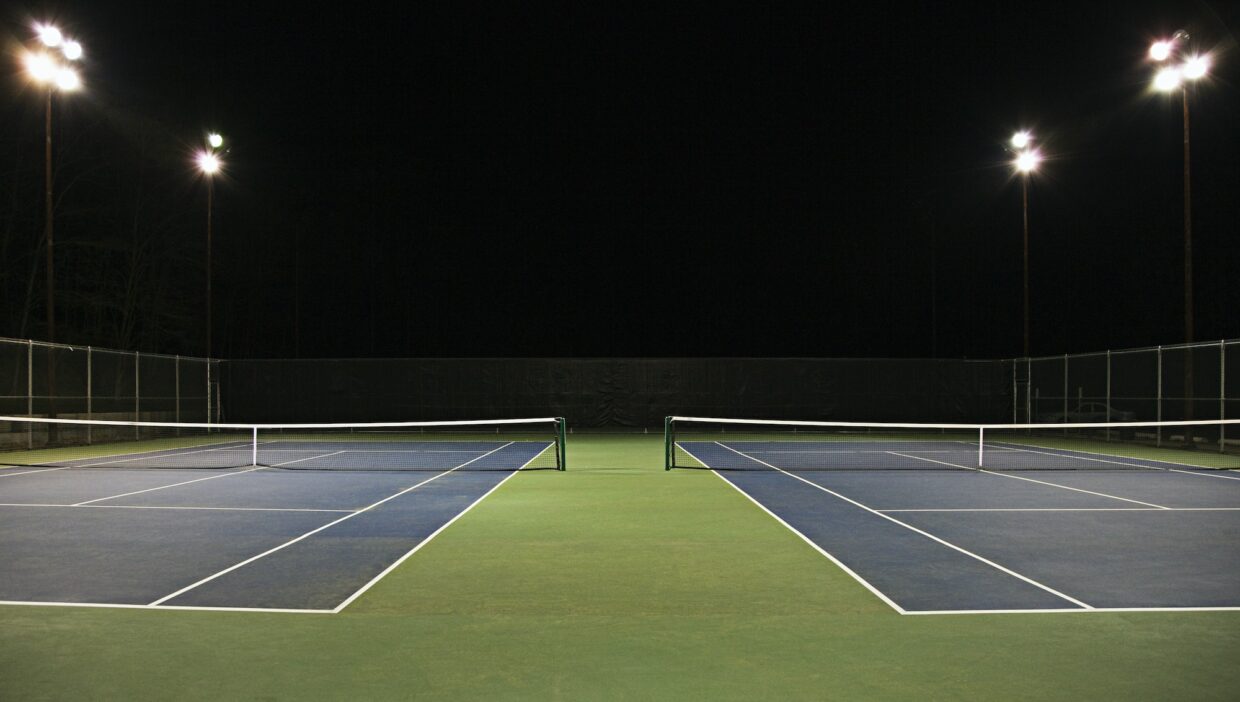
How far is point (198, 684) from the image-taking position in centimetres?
439

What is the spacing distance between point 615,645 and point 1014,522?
6278 millimetres

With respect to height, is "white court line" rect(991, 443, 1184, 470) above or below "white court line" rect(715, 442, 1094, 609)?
below

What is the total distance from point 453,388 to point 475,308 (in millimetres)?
20518

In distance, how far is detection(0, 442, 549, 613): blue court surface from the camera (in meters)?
6.33

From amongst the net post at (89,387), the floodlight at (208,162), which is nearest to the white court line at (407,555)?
the net post at (89,387)

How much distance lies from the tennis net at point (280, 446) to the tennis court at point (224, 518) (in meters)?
0.10

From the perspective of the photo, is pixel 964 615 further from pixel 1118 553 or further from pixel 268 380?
pixel 268 380

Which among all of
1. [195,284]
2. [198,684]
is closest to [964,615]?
[198,684]

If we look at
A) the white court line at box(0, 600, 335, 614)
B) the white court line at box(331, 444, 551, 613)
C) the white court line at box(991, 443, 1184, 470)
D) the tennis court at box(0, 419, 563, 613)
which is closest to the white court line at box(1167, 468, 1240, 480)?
the white court line at box(991, 443, 1184, 470)

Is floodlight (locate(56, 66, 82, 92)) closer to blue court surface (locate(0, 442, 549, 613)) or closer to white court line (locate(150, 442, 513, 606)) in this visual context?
blue court surface (locate(0, 442, 549, 613))

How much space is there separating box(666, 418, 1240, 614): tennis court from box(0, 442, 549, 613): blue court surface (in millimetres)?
4102

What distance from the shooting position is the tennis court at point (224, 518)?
21.1ft

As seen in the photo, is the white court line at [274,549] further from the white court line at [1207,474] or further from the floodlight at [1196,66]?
the floodlight at [1196,66]

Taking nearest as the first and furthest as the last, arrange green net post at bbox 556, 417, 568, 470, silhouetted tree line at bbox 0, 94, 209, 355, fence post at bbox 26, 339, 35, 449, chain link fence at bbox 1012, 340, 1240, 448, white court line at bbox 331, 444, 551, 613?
white court line at bbox 331, 444, 551, 613
green net post at bbox 556, 417, 568, 470
fence post at bbox 26, 339, 35, 449
chain link fence at bbox 1012, 340, 1240, 448
silhouetted tree line at bbox 0, 94, 209, 355
